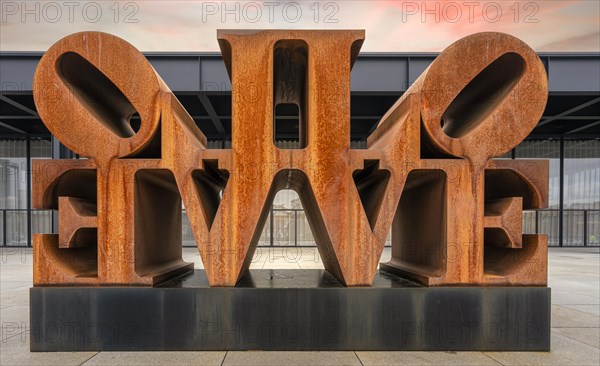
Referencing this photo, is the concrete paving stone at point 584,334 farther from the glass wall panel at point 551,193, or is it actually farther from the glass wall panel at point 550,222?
the glass wall panel at point 550,222

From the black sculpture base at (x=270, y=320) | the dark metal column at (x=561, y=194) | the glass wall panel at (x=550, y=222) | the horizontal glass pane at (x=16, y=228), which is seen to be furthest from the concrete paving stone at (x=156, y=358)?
the dark metal column at (x=561, y=194)

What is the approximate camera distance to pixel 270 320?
4.18 meters

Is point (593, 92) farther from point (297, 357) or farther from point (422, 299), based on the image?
point (297, 357)

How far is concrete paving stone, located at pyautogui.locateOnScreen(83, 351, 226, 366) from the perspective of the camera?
12.4 ft

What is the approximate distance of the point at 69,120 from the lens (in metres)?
4.21

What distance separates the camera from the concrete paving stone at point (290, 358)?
378cm

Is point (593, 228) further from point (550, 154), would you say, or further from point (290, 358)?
point (290, 358)

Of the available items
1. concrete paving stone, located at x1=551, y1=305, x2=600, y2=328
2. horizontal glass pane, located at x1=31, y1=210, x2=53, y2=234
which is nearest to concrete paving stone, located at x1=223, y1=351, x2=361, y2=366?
concrete paving stone, located at x1=551, y1=305, x2=600, y2=328

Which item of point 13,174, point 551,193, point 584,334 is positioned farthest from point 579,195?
point 13,174

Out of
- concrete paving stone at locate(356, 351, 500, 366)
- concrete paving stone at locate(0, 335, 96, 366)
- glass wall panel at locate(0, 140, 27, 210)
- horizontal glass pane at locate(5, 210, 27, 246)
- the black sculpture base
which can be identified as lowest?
horizontal glass pane at locate(5, 210, 27, 246)

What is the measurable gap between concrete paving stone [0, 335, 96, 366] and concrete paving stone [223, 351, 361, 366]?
70.4 inches

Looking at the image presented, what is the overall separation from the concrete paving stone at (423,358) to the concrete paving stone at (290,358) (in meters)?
0.19

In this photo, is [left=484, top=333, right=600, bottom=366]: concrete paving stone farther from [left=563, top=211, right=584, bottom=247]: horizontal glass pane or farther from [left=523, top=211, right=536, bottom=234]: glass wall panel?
[left=563, top=211, right=584, bottom=247]: horizontal glass pane

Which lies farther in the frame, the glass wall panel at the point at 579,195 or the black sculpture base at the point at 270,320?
the glass wall panel at the point at 579,195
